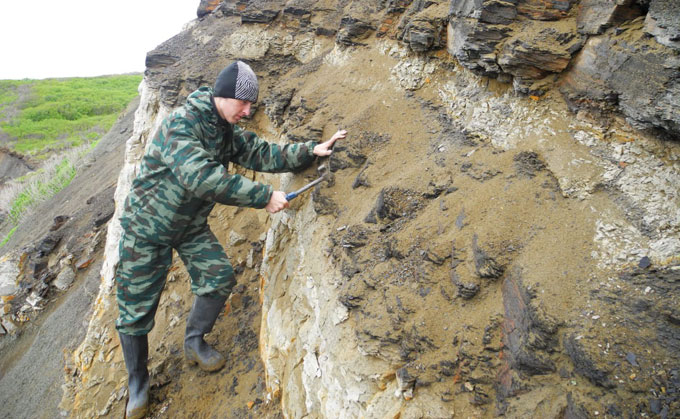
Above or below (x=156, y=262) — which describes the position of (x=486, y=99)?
above

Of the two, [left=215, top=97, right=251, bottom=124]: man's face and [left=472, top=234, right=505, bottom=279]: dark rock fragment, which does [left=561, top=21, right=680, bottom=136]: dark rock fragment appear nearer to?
[left=472, top=234, right=505, bottom=279]: dark rock fragment

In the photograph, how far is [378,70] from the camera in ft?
11.9

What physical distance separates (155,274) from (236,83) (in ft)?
5.70

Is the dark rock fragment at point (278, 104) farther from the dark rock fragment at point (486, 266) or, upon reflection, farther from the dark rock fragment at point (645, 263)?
the dark rock fragment at point (645, 263)

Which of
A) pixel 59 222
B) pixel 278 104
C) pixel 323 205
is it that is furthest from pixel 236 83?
pixel 59 222

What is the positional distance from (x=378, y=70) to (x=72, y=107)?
2772 cm

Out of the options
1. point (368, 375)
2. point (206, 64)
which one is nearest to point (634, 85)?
point (368, 375)

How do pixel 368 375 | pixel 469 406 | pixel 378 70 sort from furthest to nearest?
1. pixel 378 70
2. pixel 368 375
3. pixel 469 406

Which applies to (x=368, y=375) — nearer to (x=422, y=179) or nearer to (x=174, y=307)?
(x=422, y=179)

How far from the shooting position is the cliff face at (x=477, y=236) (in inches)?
62.7

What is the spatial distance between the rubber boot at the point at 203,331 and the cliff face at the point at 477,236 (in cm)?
16

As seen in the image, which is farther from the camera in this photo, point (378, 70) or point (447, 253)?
point (378, 70)

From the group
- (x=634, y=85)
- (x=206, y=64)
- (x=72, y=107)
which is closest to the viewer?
(x=634, y=85)

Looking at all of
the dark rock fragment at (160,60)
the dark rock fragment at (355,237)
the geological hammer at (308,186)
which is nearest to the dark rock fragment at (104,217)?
the dark rock fragment at (160,60)
